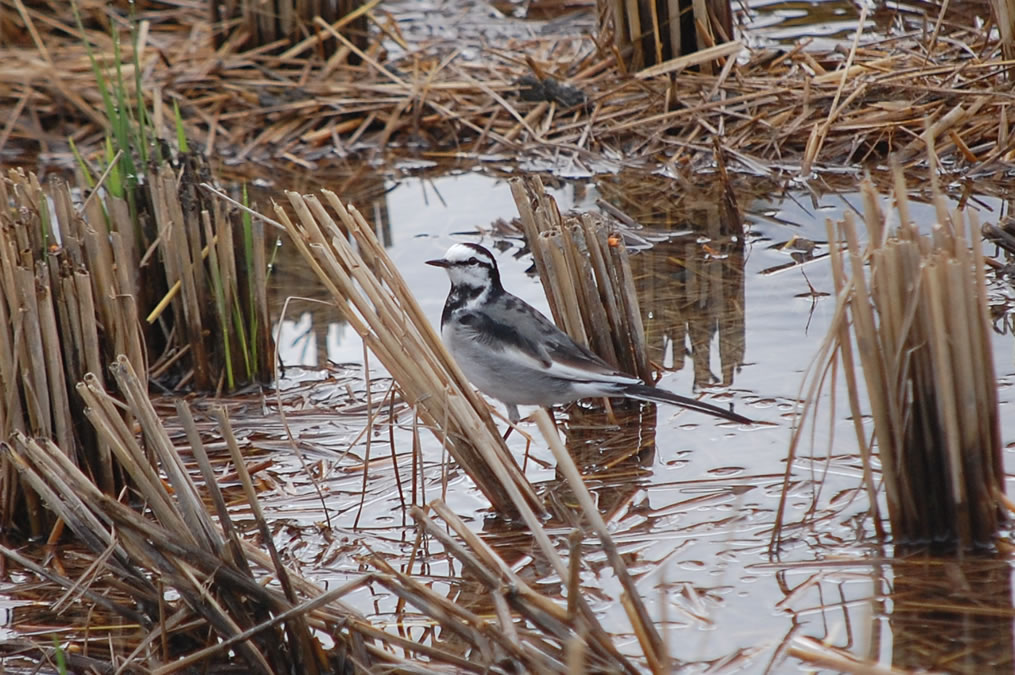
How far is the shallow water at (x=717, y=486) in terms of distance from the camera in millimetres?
3443

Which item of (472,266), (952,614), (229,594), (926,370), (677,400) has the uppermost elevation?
(472,266)

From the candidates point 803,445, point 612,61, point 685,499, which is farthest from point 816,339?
point 612,61

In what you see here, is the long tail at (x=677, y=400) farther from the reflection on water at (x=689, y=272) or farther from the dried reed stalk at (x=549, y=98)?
the dried reed stalk at (x=549, y=98)

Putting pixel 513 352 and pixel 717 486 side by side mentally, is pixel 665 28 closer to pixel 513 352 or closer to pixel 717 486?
pixel 513 352

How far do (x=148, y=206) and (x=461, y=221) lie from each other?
2390 millimetres

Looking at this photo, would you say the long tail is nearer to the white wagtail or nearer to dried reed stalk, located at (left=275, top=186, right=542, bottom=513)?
the white wagtail

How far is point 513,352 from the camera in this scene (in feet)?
17.0

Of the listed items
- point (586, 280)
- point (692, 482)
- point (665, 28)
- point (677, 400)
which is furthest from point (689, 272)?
point (665, 28)

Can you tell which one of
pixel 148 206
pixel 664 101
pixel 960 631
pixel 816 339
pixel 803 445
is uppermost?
pixel 664 101

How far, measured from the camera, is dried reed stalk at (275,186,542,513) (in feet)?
12.9

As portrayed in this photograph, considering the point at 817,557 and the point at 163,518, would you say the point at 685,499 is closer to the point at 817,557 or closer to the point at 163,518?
the point at 817,557

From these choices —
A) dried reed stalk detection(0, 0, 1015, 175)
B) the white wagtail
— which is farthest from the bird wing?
dried reed stalk detection(0, 0, 1015, 175)

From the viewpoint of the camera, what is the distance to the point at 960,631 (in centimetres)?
333

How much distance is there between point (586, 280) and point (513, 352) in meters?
0.43
